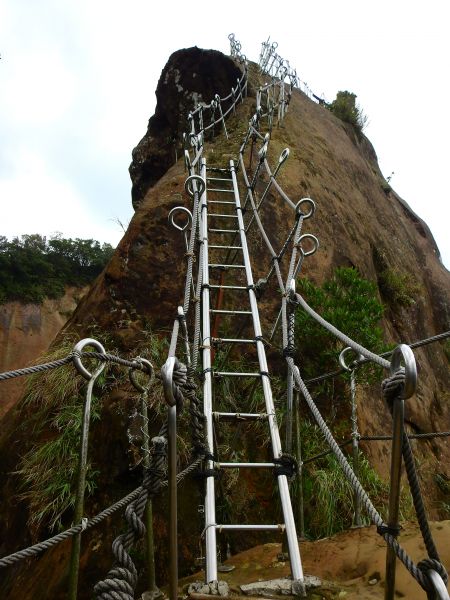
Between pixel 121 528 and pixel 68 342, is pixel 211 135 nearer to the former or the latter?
pixel 68 342

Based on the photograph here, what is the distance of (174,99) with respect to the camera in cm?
1038

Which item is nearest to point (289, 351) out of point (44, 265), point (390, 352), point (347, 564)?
point (390, 352)

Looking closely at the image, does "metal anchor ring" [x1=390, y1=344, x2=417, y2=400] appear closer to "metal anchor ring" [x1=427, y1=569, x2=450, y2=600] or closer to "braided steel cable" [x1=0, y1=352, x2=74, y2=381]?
"metal anchor ring" [x1=427, y1=569, x2=450, y2=600]

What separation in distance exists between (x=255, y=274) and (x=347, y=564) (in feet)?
10.8

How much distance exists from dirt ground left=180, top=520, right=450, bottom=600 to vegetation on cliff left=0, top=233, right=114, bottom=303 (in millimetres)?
14357

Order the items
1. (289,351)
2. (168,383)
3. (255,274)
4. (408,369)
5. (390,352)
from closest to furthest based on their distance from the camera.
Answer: (408,369) → (168,383) → (390,352) → (289,351) → (255,274)

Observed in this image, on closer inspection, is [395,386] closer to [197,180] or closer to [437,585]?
[437,585]

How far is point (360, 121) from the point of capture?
1274 cm

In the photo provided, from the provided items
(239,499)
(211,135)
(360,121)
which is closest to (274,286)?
(239,499)

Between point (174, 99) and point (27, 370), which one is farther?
point (174, 99)

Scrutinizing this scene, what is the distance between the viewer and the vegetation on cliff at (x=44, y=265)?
53.3 feet

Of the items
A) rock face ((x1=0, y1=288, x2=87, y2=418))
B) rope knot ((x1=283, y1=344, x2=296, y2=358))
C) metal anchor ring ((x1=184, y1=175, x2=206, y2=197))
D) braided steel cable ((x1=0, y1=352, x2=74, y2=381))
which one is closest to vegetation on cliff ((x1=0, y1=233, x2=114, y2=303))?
rock face ((x1=0, y1=288, x2=87, y2=418))

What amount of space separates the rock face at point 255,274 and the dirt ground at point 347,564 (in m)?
0.56

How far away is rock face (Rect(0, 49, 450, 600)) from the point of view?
335 centimetres
